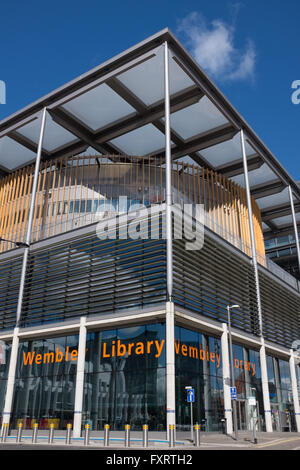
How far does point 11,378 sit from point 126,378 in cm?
834

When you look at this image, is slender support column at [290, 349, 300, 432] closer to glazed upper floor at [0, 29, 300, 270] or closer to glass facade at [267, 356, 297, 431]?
glass facade at [267, 356, 297, 431]

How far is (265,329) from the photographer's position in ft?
109

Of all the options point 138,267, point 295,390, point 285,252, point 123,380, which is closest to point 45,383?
point 123,380

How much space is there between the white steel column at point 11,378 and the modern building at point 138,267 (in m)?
0.08

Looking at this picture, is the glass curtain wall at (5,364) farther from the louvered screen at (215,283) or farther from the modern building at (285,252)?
the modern building at (285,252)

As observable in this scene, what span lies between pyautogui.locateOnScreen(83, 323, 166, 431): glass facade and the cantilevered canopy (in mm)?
18020

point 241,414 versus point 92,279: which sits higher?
point 92,279

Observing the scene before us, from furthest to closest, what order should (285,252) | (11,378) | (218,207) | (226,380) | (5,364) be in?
(285,252) → (218,207) → (5,364) → (11,378) → (226,380)

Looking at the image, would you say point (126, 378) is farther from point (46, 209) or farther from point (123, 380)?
point (46, 209)

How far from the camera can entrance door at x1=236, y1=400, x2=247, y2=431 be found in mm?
27837

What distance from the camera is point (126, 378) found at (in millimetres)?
23125

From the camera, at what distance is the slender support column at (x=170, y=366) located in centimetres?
2036

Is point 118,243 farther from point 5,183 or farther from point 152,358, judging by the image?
point 5,183

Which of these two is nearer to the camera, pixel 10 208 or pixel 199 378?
pixel 199 378
